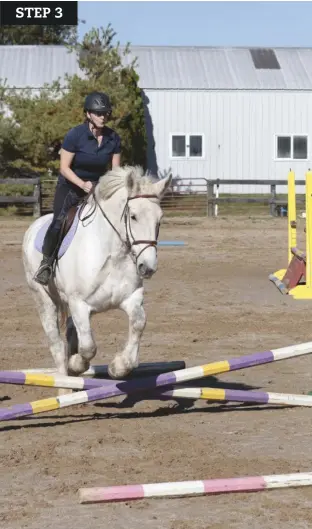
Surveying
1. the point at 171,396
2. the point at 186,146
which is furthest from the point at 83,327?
the point at 186,146

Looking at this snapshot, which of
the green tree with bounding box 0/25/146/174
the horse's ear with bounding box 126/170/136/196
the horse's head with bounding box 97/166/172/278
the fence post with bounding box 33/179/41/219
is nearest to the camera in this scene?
the horse's head with bounding box 97/166/172/278

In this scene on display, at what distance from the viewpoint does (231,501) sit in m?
5.29

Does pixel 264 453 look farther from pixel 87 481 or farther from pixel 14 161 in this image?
pixel 14 161

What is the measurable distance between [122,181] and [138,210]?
39 cm

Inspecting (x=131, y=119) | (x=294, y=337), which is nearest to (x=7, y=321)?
(x=294, y=337)

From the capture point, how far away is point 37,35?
233 feet

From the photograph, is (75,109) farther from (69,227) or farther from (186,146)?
(69,227)

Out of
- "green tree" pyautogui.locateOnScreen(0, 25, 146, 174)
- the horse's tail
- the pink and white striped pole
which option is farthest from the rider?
"green tree" pyautogui.locateOnScreen(0, 25, 146, 174)

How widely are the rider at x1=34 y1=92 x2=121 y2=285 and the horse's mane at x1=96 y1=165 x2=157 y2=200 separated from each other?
33 centimetres

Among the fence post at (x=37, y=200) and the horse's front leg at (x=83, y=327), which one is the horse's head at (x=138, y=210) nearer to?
the horse's front leg at (x=83, y=327)

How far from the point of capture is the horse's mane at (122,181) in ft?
23.2

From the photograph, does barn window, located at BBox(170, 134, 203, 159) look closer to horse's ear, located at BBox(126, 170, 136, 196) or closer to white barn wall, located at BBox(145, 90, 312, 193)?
white barn wall, located at BBox(145, 90, 312, 193)

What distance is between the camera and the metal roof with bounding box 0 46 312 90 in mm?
40812

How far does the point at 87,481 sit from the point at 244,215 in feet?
86.0
